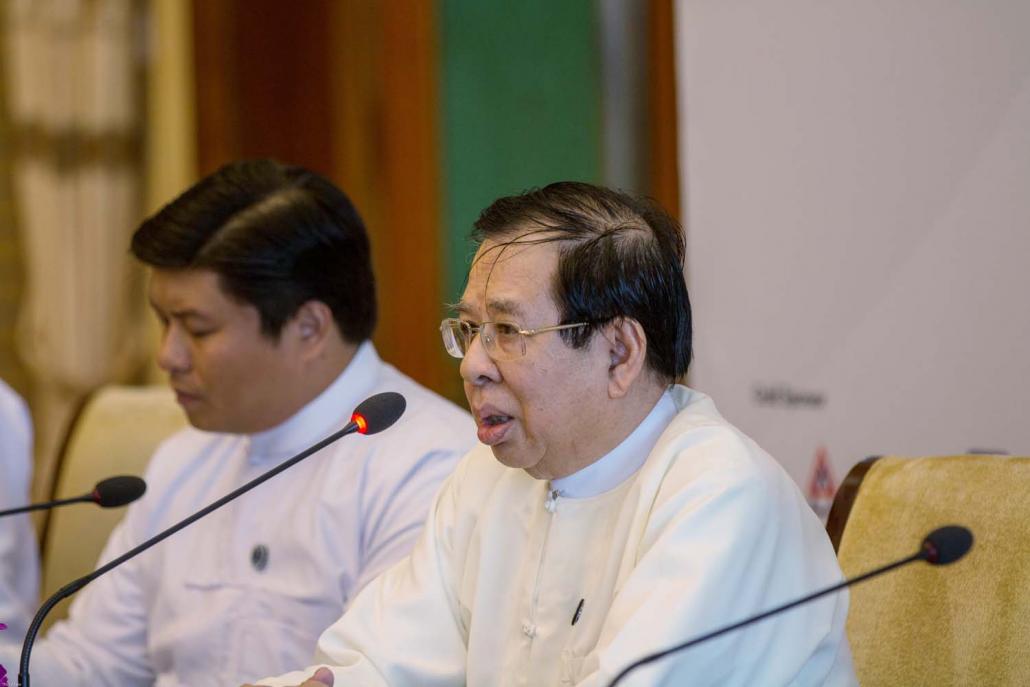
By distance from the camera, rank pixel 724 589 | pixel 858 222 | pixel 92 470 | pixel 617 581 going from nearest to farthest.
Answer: pixel 724 589
pixel 617 581
pixel 858 222
pixel 92 470

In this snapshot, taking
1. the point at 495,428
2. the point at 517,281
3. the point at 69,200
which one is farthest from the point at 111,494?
the point at 69,200

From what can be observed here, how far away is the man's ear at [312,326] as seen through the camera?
2.84 meters

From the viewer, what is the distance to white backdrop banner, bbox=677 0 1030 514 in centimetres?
281

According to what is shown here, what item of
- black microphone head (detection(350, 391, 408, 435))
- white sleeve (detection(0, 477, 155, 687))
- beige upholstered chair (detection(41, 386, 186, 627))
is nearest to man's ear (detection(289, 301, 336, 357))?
white sleeve (detection(0, 477, 155, 687))

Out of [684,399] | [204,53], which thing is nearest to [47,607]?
[684,399]

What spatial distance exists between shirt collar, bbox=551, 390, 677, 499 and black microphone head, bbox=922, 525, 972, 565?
1.60 feet

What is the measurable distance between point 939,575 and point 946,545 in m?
0.53

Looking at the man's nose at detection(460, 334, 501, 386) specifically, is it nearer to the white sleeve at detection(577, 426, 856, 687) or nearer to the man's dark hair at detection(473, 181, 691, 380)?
the man's dark hair at detection(473, 181, 691, 380)

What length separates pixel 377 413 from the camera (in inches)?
80.0

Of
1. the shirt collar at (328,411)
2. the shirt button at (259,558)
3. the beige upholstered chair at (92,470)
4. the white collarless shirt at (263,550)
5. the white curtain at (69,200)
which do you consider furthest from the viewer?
the white curtain at (69,200)

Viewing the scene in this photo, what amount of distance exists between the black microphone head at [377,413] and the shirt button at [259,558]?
792 mm

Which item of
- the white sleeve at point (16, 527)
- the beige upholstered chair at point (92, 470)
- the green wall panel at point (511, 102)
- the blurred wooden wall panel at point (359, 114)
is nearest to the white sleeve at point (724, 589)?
the white sleeve at point (16, 527)

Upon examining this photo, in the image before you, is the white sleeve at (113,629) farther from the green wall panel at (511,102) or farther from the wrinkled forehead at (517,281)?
the green wall panel at (511,102)

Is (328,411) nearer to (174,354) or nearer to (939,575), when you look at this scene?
(174,354)
